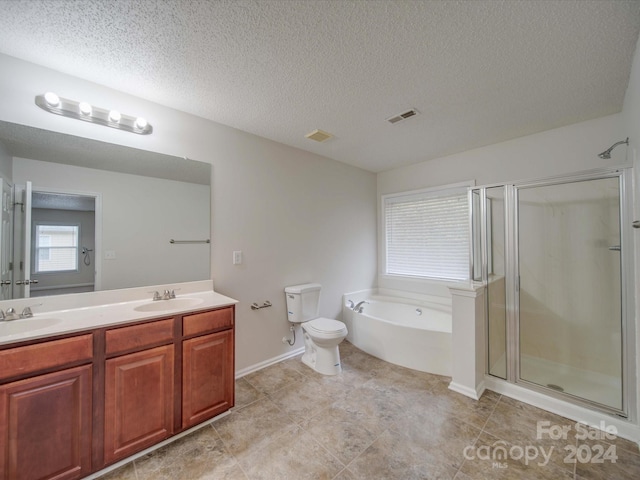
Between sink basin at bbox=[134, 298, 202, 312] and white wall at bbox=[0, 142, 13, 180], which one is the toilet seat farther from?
white wall at bbox=[0, 142, 13, 180]

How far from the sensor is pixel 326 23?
50.6 inches

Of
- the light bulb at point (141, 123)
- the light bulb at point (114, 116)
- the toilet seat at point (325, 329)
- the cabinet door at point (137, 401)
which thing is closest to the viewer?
the cabinet door at point (137, 401)

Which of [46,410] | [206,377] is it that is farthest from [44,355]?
[206,377]

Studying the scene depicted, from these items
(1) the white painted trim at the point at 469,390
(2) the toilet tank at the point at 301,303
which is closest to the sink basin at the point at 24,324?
(2) the toilet tank at the point at 301,303

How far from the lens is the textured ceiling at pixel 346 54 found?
1.22 meters

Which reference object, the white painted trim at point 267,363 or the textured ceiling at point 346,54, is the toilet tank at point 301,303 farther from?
the textured ceiling at point 346,54

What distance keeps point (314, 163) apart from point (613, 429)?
10.9 feet

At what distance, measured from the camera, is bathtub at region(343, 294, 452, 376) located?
2469mm

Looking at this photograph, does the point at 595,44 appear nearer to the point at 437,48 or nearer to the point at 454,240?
the point at 437,48

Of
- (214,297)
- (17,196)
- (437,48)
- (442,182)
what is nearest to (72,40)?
(17,196)

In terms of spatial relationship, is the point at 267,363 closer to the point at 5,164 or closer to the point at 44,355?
the point at 44,355

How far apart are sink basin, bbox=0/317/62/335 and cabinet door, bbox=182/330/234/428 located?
2.45 feet

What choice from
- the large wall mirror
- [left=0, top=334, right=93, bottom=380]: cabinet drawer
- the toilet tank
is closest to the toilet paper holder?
the toilet tank

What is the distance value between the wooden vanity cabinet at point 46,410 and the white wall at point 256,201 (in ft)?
3.64
